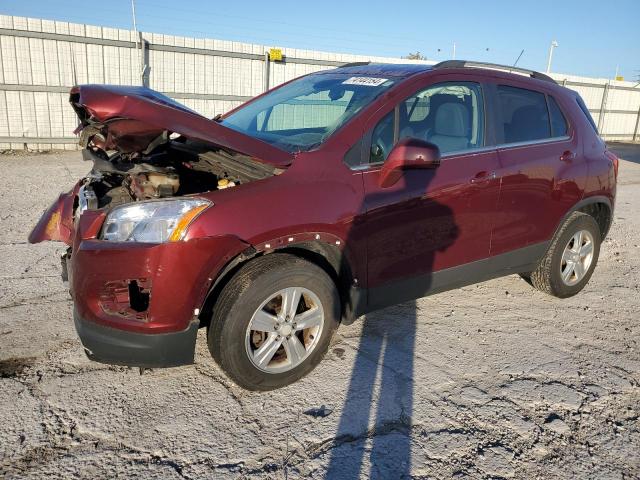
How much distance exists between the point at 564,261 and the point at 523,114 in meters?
1.35

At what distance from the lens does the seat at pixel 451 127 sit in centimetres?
361

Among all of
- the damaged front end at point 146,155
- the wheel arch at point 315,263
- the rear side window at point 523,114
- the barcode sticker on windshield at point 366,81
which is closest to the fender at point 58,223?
the damaged front end at point 146,155

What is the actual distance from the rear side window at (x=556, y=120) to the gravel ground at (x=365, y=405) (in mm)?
1492

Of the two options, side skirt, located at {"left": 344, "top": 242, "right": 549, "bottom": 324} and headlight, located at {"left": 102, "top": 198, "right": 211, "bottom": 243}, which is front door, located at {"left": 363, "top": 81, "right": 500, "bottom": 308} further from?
headlight, located at {"left": 102, "top": 198, "right": 211, "bottom": 243}

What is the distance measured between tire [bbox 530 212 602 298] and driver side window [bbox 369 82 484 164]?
1273 millimetres

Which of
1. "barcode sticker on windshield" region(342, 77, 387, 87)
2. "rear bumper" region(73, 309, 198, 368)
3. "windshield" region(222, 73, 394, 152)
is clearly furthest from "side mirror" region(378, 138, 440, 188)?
"rear bumper" region(73, 309, 198, 368)

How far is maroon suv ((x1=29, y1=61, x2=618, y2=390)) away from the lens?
263 cm

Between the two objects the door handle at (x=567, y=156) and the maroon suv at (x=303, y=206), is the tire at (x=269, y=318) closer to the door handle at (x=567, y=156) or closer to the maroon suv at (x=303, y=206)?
the maroon suv at (x=303, y=206)

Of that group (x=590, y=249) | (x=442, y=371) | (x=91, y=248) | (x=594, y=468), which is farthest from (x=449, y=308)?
(x=91, y=248)

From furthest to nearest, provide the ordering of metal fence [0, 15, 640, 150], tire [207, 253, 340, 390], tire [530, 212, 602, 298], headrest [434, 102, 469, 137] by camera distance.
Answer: metal fence [0, 15, 640, 150], tire [530, 212, 602, 298], headrest [434, 102, 469, 137], tire [207, 253, 340, 390]

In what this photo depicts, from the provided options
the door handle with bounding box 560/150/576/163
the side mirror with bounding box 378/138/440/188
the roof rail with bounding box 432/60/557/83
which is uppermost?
the roof rail with bounding box 432/60/557/83

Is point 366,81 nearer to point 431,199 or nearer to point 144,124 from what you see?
point 431,199

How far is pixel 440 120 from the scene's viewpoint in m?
3.67

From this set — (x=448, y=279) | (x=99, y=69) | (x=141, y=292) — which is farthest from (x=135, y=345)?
(x=99, y=69)
